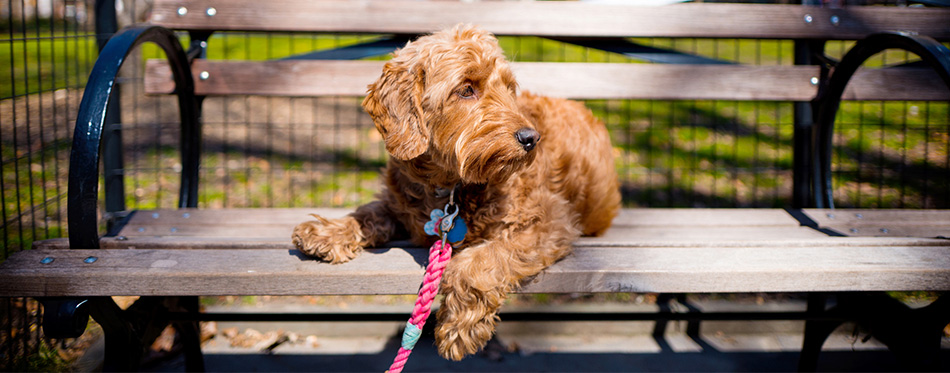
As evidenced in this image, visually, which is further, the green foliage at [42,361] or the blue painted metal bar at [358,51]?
the blue painted metal bar at [358,51]

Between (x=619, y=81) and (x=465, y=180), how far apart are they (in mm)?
1459

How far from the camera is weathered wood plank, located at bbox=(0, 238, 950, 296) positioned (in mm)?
1967

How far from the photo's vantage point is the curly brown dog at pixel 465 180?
2027 millimetres

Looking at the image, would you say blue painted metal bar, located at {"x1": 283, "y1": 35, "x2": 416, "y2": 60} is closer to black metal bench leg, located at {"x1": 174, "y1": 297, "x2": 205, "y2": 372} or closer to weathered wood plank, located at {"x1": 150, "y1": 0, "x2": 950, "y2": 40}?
weathered wood plank, located at {"x1": 150, "y1": 0, "x2": 950, "y2": 40}

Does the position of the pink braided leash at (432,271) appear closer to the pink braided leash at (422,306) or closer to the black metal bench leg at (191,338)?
the pink braided leash at (422,306)

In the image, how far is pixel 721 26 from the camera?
326cm

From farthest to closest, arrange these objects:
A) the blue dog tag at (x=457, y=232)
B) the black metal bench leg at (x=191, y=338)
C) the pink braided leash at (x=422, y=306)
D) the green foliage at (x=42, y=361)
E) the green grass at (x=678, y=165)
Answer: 1. the green grass at (x=678, y=165)
2. the black metal bench leg at (x=191, y=338)
3. the green foliage at (x=42, y=361)
4. the blue dog tag at (x=457, y=232)
5. the pink braided leash at (x=422, y=306)

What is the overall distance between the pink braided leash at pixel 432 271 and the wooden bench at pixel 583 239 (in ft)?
0.33

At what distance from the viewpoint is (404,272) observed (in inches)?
80.7

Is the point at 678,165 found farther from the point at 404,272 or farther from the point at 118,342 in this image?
the point at 118,342

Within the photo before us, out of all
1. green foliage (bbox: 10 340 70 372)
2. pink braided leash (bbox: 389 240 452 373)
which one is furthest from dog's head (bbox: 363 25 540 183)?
green foliage (bbox: 10 340 70 372)

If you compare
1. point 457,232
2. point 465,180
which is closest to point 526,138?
point 465,180

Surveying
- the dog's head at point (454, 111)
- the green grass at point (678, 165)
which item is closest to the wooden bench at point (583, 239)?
the dog's head at point (454, 111)

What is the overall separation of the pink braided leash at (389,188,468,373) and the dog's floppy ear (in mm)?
224
